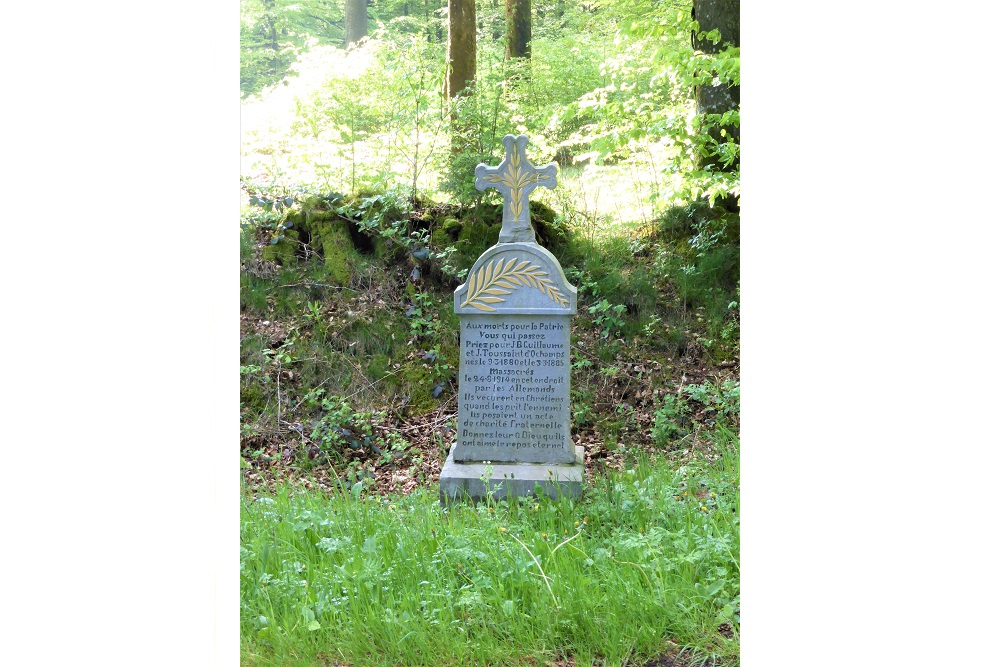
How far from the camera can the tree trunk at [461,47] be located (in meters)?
7.60

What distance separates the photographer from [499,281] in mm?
4250

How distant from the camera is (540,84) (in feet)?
25.4

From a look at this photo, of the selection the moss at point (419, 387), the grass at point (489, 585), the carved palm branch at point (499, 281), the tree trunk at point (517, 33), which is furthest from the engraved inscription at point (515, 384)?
the tree trunk at point (517, 33)

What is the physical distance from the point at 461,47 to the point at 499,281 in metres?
4.29

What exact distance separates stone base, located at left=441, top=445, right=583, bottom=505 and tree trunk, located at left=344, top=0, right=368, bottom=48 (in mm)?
5938

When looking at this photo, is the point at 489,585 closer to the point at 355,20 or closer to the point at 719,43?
the point at 719,43

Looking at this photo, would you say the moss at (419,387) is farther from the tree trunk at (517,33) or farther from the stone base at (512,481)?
the tree trunk at (517,33)

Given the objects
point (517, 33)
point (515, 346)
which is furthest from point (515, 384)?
point (517, 33)

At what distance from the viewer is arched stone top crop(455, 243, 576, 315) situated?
423 centimetres

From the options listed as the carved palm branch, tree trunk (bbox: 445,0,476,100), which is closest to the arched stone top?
the carved palm branch
